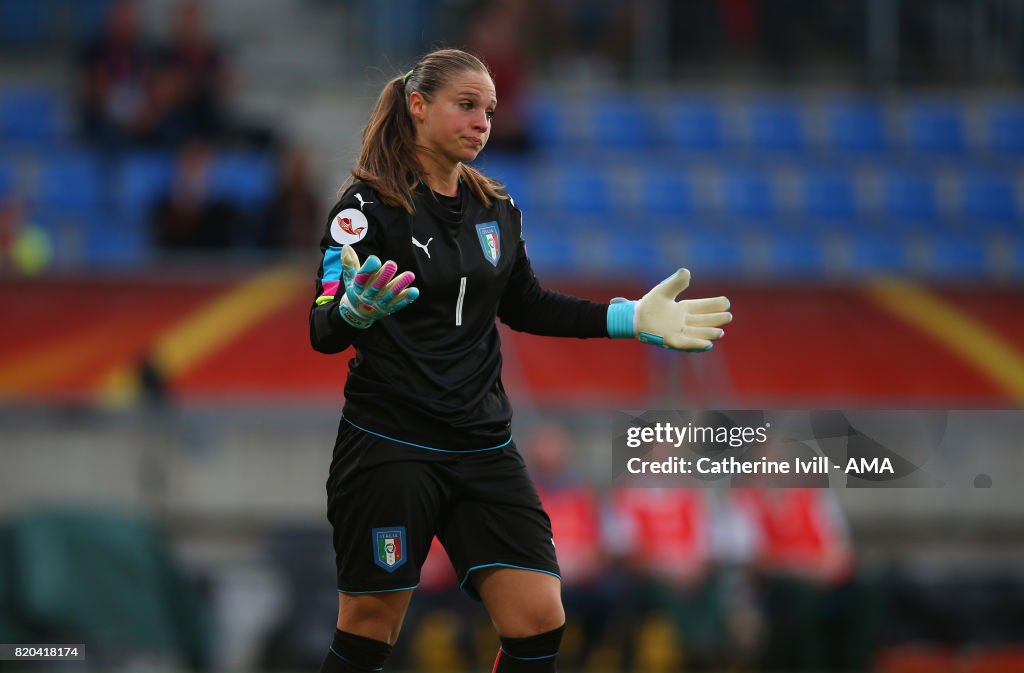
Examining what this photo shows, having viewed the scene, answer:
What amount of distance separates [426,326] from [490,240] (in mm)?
347

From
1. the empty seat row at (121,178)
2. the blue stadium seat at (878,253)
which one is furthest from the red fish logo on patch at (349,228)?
the blue stadium seat at (878,253)

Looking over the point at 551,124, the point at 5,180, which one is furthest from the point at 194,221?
the point at 551,124

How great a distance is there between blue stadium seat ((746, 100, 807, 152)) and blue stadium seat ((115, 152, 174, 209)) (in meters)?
6.23

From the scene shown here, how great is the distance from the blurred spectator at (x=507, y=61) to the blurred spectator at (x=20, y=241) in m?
4.18

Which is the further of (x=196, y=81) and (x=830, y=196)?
(x=830, y=196)

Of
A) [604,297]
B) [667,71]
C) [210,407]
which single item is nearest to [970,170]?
[667,71]

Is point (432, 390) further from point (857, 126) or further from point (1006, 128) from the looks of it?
point (1006, 128)

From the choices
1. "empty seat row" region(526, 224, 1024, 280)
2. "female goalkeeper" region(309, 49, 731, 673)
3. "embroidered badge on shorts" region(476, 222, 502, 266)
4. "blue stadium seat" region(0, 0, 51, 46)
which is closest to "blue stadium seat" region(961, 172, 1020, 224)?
"empty seat row" region(526, 224, 1024, 280)

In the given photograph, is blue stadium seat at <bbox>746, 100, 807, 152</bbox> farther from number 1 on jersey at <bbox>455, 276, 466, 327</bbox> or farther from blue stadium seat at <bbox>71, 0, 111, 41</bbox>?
number 1 on jersey at <bbox>455, 276, 466, 327</bbox>

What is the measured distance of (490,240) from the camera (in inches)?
174

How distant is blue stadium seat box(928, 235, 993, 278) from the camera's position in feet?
48.1

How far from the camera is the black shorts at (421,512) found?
4227 millimetres

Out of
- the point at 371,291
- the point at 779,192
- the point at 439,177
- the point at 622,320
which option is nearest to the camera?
the point at 371,291

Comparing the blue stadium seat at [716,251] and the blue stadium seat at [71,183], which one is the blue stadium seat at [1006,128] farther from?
the blue stadium seat at [71,183]
